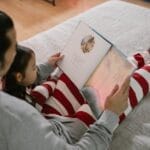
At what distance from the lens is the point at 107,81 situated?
104 centimetres

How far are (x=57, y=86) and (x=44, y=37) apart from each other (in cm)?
41

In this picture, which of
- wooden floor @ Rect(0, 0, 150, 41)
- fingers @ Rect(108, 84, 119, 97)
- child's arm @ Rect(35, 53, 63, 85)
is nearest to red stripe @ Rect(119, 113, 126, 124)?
fingers @ Rect(108, 84, 119, 97)

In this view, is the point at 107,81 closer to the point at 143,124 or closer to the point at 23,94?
the point at 143,124

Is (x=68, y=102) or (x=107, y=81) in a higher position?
(x=107, y=81)

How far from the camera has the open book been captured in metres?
1.02

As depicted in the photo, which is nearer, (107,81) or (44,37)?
(107,81)

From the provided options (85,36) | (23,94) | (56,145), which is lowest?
(23,94)

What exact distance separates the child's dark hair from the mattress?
0.30m

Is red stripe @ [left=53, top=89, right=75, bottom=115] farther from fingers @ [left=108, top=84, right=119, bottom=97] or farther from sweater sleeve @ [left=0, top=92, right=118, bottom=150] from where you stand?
sweater sleeve @ [left=0, top=92, right=118, bottom=150]

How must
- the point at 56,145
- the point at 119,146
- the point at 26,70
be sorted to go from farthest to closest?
the point at 26,70 → the point at 119,146 → the point at 56,145

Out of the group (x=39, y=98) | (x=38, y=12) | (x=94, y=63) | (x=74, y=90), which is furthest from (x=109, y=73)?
(x=38, y=12)

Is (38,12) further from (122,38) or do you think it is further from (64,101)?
(64,101)

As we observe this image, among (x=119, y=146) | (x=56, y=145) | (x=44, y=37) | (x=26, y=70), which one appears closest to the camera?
(x=56, y=145)

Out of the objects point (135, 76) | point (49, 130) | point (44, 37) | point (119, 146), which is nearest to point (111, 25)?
point (44, 37)
